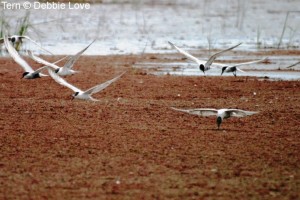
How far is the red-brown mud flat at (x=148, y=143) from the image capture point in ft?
23.2

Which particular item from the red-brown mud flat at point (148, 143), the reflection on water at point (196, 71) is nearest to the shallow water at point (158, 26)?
the reflection on water at point (196, 71)

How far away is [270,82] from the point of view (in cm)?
1452

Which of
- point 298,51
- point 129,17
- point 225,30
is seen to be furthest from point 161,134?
point 129,17

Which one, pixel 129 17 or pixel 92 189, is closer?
pixel 92 189

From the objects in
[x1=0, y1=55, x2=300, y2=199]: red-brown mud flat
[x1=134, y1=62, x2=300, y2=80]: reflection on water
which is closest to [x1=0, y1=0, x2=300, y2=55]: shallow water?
[x1=134, y1=62, x2=300, y2=80]: reflection on water

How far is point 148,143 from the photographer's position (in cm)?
894

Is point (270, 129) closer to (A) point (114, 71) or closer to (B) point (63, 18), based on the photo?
(A) point (114, 71)

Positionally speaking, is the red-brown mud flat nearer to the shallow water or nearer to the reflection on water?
the reflection on water

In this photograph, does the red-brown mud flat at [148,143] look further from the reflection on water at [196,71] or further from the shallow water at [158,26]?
the shallow water at [158,26]

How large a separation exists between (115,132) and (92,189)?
2630mm

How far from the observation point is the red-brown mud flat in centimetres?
706

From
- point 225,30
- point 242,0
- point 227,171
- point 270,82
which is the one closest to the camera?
point 227,171

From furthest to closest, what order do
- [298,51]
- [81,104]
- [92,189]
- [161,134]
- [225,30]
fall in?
[225,30] → [298,51] → [81,104] → [161,134] → [92,189]

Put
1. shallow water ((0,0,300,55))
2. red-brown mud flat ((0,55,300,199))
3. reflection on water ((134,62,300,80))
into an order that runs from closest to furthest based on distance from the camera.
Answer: red-brown mud flat ((0,55,300,199))
reflection on water ((134,62,300,80))
shallow water ((0,0,300,55))
